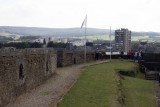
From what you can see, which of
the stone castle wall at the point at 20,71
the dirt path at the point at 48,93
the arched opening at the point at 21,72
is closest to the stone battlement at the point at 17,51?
the stone castle wall at the point at 20,71

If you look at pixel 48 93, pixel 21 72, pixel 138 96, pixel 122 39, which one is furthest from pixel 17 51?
pixel 122 39

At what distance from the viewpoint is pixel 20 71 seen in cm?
2439

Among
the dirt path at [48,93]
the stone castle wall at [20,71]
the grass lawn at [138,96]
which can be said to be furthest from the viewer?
the grass lawn at [138,96]

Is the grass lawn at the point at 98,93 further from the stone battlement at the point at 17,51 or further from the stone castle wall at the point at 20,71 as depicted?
the stone battlement at the point at 17,51

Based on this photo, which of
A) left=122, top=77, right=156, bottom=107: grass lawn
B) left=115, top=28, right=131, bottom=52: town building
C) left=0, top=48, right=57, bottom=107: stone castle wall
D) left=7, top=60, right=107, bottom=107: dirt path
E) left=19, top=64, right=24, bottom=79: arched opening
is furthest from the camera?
left=115, top=28, right=131, bottom=52: town building

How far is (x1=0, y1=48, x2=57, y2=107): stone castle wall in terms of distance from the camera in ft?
69.1

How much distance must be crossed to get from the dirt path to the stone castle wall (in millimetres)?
376

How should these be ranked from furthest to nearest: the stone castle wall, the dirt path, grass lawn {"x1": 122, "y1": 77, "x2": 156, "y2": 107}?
grass lawn {"x1": 122, "y1": 77, "x2": 156, "y2": 107}
the dirt path
the stone castle wall

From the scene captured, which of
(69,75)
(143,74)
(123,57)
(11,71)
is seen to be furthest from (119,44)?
(11,71)

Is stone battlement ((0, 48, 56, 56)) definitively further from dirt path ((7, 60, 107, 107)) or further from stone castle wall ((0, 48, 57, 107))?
dirt path ((7, 60, 107, 107))

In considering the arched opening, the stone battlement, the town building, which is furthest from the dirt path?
the town building

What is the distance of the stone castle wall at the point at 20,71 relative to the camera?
21.0 meters

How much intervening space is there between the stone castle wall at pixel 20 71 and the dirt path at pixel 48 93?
38 cm

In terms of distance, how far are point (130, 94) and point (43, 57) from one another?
6.95m
